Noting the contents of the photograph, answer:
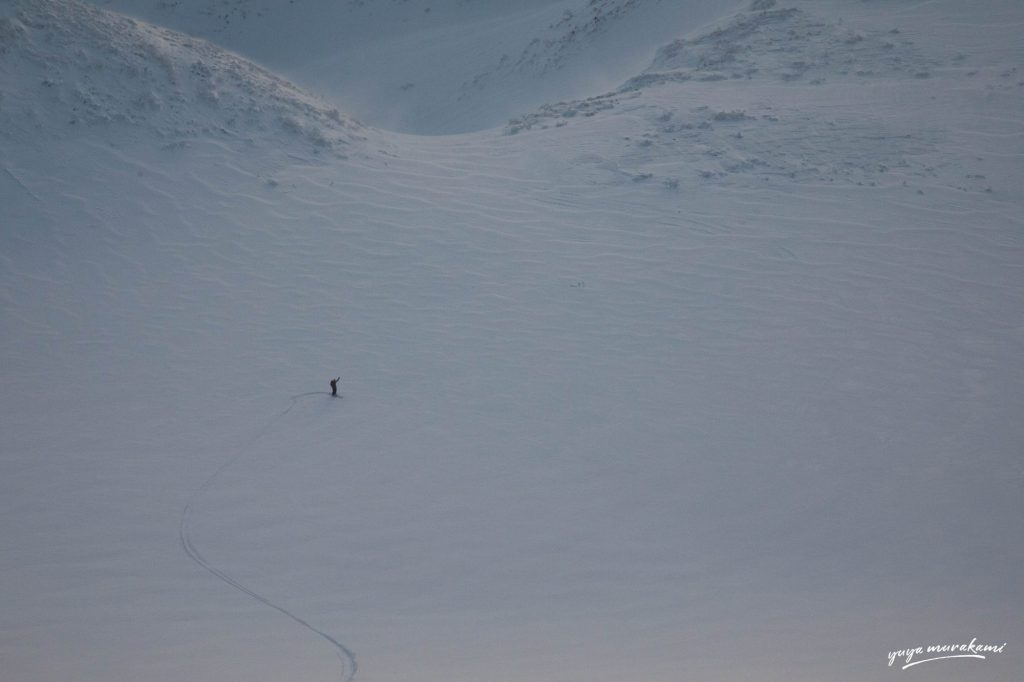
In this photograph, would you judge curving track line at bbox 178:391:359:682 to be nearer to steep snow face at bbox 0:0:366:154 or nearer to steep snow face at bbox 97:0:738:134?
steep snow face at bbox 0:0:366:154

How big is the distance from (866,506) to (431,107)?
16061mm

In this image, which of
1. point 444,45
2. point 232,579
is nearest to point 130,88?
point 232,579

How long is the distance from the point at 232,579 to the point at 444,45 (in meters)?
20.5

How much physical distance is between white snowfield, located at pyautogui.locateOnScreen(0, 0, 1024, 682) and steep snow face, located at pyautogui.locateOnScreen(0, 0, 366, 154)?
0.07 meters

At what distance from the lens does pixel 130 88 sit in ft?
40.6

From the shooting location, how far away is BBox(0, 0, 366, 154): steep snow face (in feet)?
38.8

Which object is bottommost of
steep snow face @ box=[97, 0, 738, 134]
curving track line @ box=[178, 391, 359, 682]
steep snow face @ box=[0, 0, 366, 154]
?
curving track line @ box=[178, 391, 359, 682]

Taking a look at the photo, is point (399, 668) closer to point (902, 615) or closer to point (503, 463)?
point (503, 463)

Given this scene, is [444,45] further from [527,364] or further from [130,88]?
[527,364]

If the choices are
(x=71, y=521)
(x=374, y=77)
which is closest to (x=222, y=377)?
(x=71, y=521)

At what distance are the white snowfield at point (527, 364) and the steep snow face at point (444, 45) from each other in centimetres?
174

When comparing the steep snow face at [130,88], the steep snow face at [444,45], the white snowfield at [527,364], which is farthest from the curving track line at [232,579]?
the steep snow face at [444,45]

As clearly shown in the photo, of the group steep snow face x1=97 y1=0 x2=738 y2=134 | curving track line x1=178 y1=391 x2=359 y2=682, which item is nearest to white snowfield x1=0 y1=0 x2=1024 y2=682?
curving track line x1=178 y1=391 x2=359 y2=682

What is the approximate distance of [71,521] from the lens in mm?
5684
